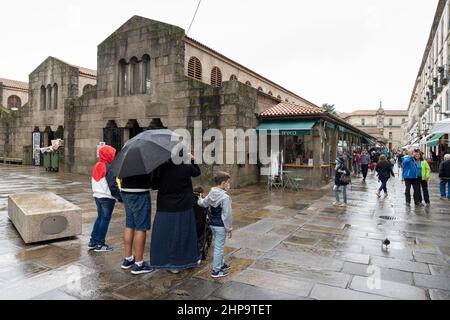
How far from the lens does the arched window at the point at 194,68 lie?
15.5 m

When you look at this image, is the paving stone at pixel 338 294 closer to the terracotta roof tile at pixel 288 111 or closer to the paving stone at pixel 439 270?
the paving stone at pixel 439 270

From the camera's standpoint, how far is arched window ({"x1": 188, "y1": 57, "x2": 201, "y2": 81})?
50.7 feet

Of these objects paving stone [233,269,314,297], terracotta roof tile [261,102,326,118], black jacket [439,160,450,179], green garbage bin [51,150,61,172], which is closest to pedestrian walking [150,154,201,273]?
paving stone [233,269,314,297]

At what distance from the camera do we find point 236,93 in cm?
1322

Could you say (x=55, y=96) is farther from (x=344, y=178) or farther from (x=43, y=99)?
(x=344, y=178)

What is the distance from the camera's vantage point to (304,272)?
4.46 m

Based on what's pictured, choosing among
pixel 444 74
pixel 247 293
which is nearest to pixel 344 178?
pixel 247 293

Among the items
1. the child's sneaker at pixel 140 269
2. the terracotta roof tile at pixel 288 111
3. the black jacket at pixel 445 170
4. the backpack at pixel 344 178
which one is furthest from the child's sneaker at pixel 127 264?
the black jacket at pixel 445 170

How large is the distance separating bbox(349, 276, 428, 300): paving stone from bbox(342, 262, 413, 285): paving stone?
0.52 ft

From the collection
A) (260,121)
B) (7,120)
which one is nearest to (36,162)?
(7,120)

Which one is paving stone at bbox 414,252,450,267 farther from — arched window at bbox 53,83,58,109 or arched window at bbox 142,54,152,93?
arched window at bbox 53,83,58,109

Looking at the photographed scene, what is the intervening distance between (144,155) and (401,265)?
13.4 ft
